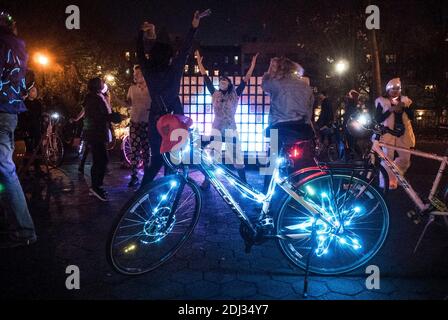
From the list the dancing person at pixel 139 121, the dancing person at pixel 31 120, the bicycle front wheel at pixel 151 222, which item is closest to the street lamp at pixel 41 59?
the dancing person at pixel 31 120

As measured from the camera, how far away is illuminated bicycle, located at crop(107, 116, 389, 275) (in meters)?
3.81

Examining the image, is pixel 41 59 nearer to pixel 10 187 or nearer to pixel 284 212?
pixel 10 187

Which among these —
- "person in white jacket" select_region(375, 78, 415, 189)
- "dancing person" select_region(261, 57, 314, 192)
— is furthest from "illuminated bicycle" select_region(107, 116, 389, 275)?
"person in white jacket" select_region(375, 78, 415, 189)

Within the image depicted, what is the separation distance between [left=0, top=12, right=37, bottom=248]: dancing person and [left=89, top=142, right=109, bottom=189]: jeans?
233 centimetres

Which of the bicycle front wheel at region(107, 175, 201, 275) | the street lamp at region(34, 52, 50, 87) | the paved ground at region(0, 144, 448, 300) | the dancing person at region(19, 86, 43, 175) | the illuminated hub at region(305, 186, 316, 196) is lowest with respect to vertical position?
the paved ground at region(0, 144, 448, 300)

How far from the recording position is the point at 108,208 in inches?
247

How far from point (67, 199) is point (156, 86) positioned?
294 centimetres

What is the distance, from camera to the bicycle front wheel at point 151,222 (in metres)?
3.56

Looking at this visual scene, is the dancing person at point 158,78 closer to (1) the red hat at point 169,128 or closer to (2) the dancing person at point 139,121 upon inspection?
(1) the red hat at point 169,128

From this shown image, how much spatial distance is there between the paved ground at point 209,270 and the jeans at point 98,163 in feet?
3.86

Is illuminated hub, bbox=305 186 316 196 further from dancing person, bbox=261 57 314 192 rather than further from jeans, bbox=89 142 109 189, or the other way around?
jeans, bbox=89 142 109 189

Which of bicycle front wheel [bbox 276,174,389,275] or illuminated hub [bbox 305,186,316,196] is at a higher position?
illuminated hub [bbox 305,186,316,196]
